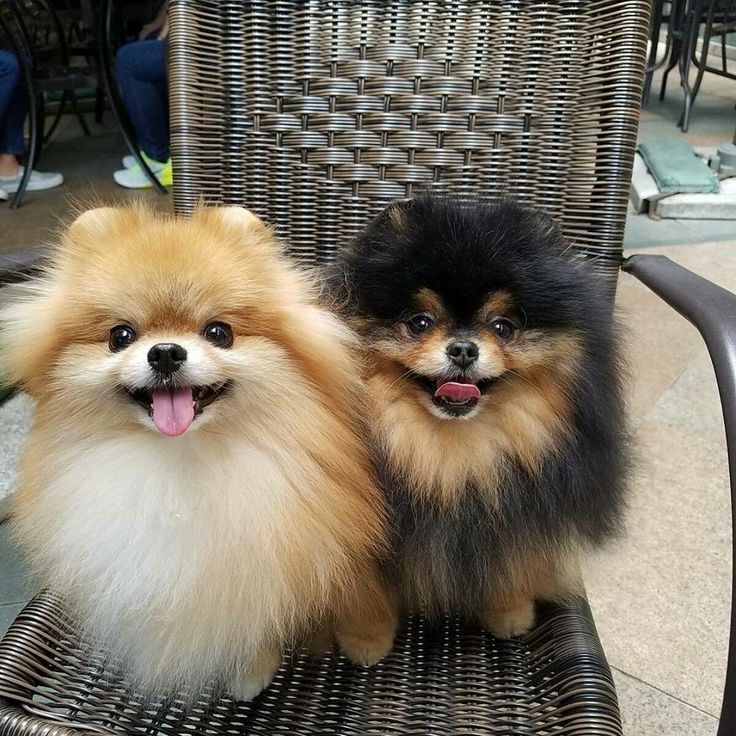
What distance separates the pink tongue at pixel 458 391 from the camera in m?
0.81

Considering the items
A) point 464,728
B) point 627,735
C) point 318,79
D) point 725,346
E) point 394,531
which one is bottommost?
point 627,735

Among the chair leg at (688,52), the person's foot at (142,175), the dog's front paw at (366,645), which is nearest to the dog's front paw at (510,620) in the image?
the dog's front paw at (366,645)

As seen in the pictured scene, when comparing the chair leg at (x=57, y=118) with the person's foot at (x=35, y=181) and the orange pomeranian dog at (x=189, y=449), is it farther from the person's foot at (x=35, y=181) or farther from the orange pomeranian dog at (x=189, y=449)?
the orange pomeranian dog at (x=189, y=449)

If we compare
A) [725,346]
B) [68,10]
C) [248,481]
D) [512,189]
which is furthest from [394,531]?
[68,10]

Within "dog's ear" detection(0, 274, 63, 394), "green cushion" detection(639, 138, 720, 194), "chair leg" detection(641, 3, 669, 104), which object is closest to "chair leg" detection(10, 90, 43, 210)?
"dog's ear" detection(0, 274, 63, 394)

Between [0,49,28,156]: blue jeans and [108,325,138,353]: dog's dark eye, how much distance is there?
322 centimetres

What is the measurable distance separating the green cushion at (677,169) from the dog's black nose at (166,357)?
325 cm

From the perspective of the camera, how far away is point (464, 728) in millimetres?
874

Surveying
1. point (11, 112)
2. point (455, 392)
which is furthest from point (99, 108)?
point (455, 392)

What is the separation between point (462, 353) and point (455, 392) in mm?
48

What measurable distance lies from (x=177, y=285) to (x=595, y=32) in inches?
33.8

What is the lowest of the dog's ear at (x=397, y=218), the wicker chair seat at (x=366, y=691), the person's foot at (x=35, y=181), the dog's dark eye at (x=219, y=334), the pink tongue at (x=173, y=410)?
the person's foot at (x=35, y=181)

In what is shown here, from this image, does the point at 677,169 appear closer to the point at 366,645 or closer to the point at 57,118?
the point at 366,645

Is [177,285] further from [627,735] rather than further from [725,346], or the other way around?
[627,735]
